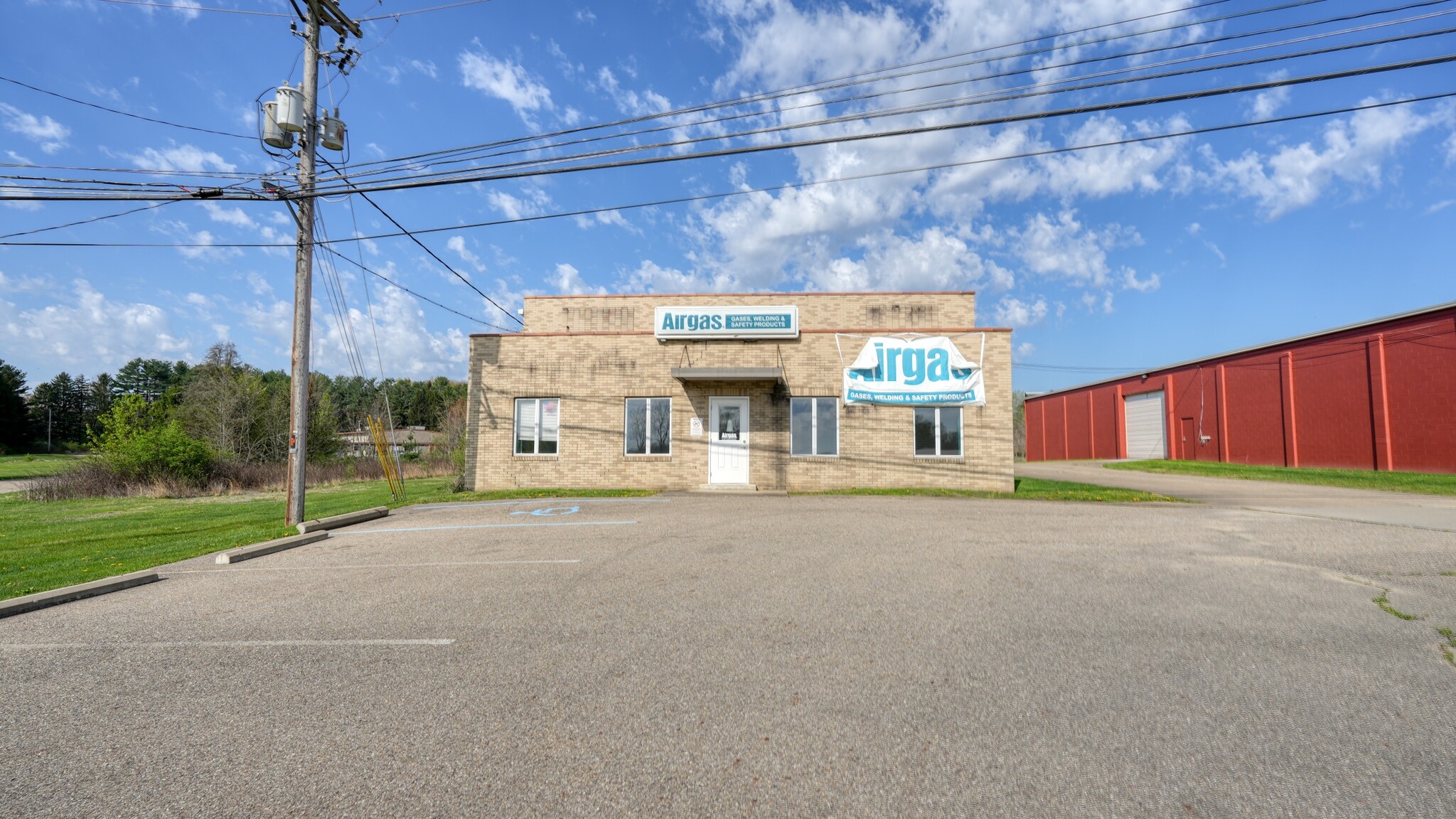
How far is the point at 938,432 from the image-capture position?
17109mm

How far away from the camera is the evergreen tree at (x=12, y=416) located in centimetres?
6856

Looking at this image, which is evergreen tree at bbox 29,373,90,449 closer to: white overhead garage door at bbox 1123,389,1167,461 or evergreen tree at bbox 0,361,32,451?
evergreen tree at bbox 0,361,32,451

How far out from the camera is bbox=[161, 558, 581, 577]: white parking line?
798 cm

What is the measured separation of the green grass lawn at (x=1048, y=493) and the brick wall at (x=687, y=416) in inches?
17.7

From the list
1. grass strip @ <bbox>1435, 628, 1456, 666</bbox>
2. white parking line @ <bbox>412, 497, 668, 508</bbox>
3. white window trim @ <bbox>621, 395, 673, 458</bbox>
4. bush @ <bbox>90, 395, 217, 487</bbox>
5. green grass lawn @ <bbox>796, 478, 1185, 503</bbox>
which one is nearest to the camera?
grass strip @ <bbox>1435, 628, 1456, 666</bbox>

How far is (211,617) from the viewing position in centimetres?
581

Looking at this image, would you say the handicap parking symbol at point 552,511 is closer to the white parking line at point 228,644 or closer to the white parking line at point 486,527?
the white parking line at point 486,527

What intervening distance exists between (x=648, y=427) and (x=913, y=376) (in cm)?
711

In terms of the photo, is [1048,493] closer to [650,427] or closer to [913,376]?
[913,376]

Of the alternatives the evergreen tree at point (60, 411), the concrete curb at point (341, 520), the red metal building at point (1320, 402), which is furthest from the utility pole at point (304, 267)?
the evergreen tree at point (60, 411)

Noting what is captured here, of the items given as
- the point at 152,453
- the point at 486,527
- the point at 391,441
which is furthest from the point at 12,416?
the point at 486,527

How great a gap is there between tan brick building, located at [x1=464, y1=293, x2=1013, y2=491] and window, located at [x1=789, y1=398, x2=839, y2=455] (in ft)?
0.12

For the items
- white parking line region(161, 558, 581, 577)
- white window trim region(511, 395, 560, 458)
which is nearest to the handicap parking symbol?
white window trim region(511, 395, 560, 458)

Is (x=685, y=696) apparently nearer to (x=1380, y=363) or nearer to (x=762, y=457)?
(x=762, y=457)
